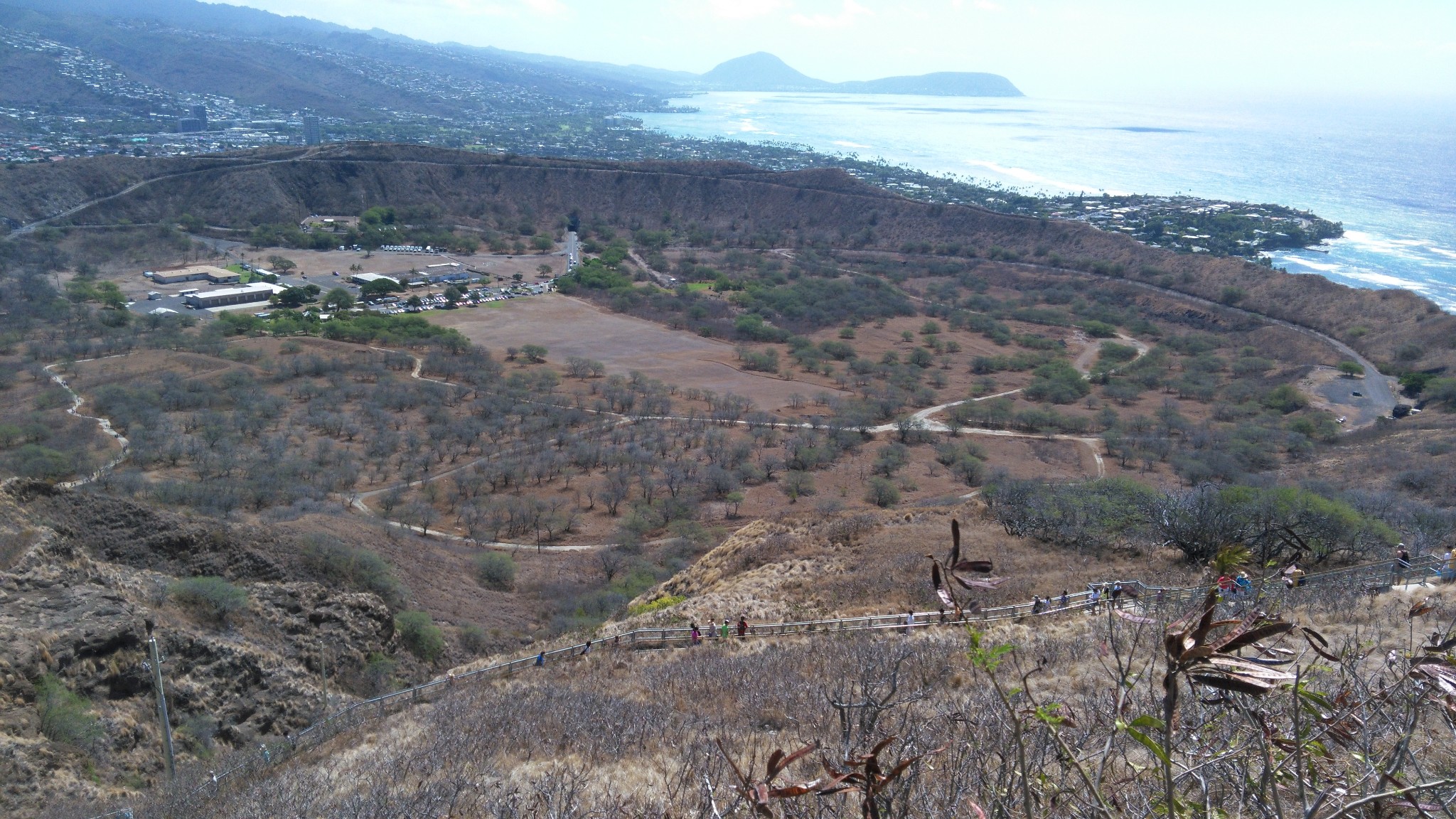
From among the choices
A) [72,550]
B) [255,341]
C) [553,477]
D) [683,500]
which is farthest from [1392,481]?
[255,341]

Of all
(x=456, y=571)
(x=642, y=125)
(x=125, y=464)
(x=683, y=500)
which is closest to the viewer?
(x=456, y=571)

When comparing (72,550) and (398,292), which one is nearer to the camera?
(72,550)

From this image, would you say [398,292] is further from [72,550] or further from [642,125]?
[642,125]

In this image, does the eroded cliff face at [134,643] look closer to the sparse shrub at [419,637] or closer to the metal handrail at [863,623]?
the sparse shrub at [419,637]

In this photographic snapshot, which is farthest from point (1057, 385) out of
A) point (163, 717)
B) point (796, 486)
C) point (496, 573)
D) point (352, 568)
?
point (163, 717)

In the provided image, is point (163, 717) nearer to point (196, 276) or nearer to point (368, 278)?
point (368, 278)

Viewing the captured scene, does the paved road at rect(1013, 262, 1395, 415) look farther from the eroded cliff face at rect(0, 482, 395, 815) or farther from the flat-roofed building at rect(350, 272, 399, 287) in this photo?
the flat-roofed building at rect(350, 272, 399, 287)
